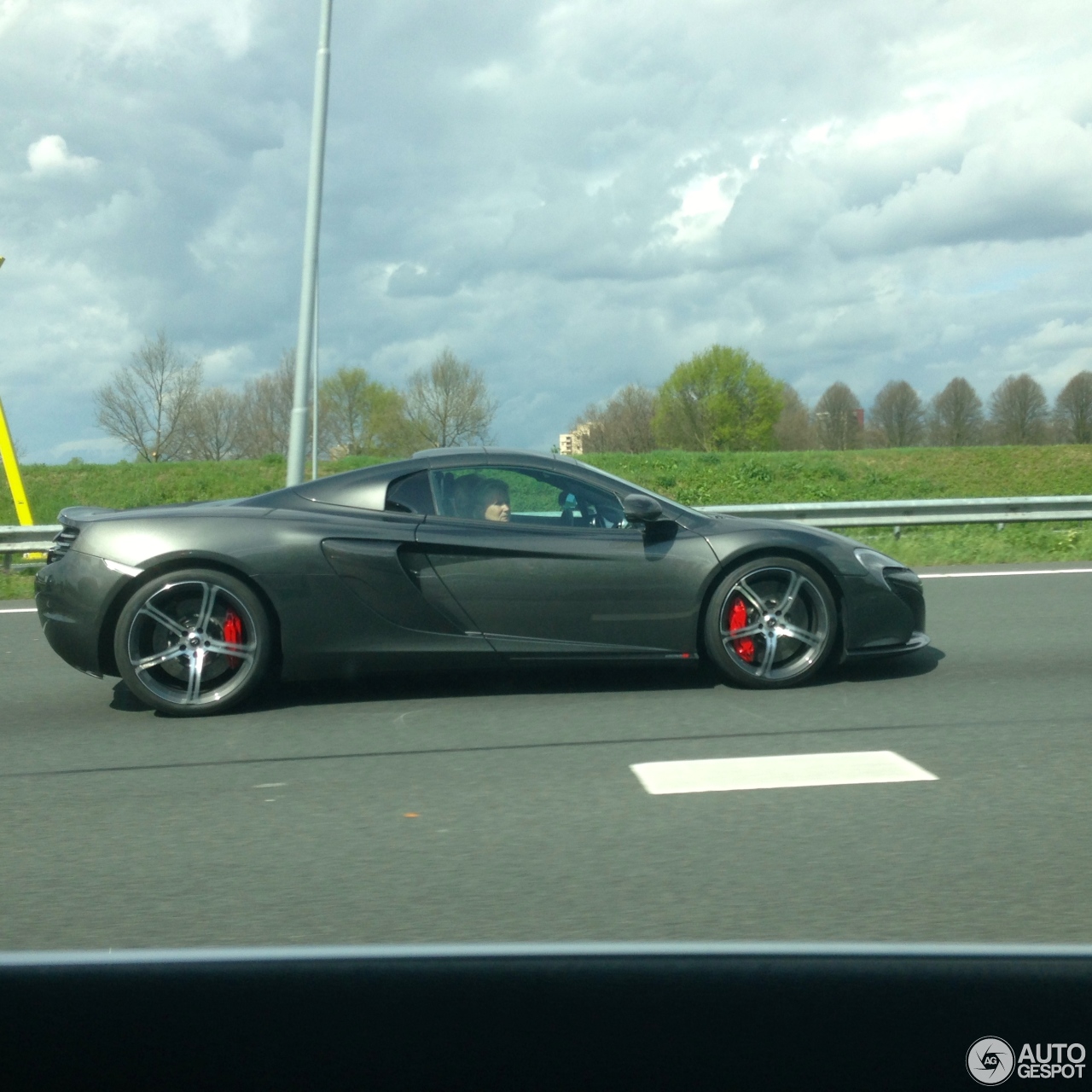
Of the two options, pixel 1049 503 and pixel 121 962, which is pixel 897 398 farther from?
pixel 121 962

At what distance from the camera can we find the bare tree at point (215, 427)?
42219 millimetres

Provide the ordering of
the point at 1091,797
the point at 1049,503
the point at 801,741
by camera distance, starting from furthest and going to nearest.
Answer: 1. the point at 1049,503
2. the point at 801,741
3. the point at 1091,797

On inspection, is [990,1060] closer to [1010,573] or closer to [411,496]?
[411,496]

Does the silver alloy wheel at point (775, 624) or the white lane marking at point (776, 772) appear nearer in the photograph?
the white lane marking at point (776, 772)

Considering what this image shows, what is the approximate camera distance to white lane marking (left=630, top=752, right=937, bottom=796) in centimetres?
484

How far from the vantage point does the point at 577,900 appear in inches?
140

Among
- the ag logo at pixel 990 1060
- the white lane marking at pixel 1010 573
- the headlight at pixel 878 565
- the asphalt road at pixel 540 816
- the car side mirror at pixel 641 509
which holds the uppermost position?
the car side mirror at pixel 641 509

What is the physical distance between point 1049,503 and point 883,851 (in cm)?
1227

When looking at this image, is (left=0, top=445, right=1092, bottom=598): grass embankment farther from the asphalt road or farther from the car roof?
the asphalt road

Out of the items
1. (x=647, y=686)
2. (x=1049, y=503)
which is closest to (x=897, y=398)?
(x=1049, y=503)

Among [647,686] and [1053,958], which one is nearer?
[1053,958]

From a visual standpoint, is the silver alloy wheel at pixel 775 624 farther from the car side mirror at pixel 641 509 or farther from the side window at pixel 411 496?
the side window at pixel 411 496

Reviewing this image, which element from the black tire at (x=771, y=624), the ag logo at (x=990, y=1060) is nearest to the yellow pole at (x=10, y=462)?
the black tire at (x=771, y=624)

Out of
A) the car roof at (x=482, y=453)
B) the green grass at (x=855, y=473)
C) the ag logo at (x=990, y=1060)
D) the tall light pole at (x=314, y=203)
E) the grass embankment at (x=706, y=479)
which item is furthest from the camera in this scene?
the green grass at (x=855, y=473)
